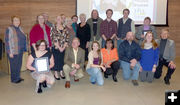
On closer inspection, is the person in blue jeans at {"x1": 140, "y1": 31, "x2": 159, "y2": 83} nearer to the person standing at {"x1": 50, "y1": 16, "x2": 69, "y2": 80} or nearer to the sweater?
the sweater

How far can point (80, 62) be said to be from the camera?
4.59 metres

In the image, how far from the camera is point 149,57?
4.68m

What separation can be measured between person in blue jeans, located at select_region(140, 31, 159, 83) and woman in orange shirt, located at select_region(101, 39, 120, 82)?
0.53 m

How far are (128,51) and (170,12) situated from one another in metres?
2.76

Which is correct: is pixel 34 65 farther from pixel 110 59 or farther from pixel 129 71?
pixel 129 71

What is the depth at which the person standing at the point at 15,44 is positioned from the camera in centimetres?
430

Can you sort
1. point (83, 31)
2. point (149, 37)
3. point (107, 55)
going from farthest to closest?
point (83, 31), point (107, 55), point (149, 37)

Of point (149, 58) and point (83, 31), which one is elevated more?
point (83, 31)

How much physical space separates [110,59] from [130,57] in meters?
0.42

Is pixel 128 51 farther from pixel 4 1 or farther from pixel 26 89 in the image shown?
pixel 4 1

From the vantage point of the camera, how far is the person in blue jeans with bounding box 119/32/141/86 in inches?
186

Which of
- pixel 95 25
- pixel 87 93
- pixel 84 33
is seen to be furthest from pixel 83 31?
pixel 87 93

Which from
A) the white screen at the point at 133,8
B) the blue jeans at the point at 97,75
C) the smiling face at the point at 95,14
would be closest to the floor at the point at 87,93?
the blue jeans at the point at 97,75

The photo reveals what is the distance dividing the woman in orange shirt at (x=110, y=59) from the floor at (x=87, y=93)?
0.21 meters
